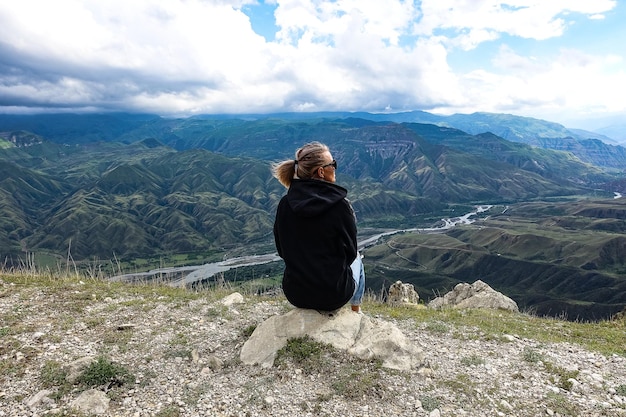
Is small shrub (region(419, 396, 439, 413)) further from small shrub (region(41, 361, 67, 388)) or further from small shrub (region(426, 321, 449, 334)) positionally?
small shrub (region(41, 361, 67, 388))

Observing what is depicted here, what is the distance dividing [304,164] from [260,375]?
179 inches

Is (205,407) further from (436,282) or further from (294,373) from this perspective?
(436,282)

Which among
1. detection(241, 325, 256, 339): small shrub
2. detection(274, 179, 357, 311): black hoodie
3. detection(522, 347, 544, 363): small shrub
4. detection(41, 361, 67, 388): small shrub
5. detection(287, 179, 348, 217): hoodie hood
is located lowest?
detection(522, 347, 544, 363): small shrub

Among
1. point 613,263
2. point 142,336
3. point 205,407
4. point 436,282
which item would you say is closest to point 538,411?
point 205,407

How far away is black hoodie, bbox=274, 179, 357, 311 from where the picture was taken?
7422 millimetres

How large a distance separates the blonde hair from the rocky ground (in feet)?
13.1

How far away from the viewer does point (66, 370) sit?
763cm

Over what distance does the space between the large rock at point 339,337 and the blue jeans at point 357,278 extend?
1.34 ft

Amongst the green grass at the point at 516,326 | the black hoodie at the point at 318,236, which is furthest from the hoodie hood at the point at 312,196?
the green grass at the point at 516,326

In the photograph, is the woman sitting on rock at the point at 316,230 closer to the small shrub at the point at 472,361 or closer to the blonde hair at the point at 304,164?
the blonde hair at the point at 304,164

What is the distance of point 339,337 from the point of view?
852 centimetres

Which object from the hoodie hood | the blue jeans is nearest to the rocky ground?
the blue jeans

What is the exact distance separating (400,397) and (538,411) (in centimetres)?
244

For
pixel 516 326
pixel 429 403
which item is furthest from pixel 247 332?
pixel 516 326
